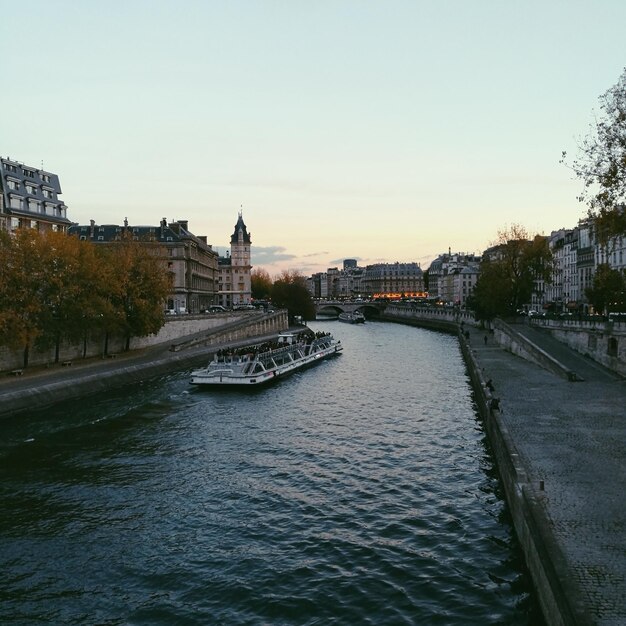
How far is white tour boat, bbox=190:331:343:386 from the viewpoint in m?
54.6

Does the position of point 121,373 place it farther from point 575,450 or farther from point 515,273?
point 515,273

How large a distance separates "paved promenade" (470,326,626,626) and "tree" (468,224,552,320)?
1652 inches

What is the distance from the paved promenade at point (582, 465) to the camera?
49.0 ft

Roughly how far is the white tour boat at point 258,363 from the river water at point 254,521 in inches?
420

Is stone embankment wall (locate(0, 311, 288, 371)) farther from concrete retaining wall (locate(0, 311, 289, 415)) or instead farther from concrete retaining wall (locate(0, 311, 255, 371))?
concrete retaining wall (locate(0, 311, 289, 415))

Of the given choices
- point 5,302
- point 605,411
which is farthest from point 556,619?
point 5,302

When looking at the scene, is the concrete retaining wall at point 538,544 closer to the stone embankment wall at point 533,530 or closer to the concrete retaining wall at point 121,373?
the stone embankment wall at point 533,530

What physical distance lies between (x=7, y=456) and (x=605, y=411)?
31.6 m

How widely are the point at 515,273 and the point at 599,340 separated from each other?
3898 cm

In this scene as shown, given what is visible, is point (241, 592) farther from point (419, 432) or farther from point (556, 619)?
point (419, 432)

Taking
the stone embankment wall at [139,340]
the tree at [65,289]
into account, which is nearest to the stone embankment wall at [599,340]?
the tree at [65,289]

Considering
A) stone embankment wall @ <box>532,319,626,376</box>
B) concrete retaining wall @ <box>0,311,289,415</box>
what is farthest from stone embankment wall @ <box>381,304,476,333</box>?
stone embankment wall @ <box>532,319,626,376</box>

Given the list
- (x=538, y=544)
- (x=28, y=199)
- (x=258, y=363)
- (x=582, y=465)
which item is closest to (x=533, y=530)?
(x=538, y=544)

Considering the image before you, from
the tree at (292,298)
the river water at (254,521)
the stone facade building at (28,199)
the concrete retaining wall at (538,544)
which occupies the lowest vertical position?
the river water at (254,521)
